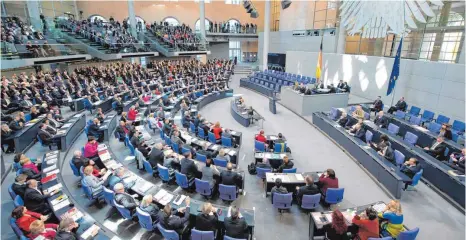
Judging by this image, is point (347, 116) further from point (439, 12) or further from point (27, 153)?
point (27, 153)

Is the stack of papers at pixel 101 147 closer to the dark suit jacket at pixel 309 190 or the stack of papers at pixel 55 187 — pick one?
the stack of papers at pixel 55 187

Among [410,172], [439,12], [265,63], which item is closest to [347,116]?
[410,172]

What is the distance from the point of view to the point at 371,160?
7.89 metres

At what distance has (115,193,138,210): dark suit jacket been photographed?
5426 millimetres

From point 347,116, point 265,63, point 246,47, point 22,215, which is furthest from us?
point 246,47

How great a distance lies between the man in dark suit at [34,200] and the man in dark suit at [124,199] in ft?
4.43

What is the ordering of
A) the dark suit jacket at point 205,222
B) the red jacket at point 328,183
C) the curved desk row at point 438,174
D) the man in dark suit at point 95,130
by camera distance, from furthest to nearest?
the man in dark suit at point 95,130
the curved desk row at point 438,174
the red jacket at point 328,183
the dark suit jacket at point 205,222

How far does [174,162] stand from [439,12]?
1527 centimetres

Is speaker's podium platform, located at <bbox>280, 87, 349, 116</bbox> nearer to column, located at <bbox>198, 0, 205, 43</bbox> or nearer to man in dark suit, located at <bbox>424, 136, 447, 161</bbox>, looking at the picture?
man in dark suit, located at <bbox>424, 136, 447, 161</bbox>

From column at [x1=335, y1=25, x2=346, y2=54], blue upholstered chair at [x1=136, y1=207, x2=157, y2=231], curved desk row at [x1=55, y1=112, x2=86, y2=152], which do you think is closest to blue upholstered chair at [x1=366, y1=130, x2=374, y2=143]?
blue upholstered chair at [x1=136, y1=207, x2=157, y2=231]

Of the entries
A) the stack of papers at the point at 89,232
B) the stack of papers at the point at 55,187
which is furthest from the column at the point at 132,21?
the stack of papers at the point at 89,232

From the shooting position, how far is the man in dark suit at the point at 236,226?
4750 mm

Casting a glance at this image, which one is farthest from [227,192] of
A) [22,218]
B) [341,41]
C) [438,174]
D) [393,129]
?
[341,41]

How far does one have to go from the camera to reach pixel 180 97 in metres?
15.5
